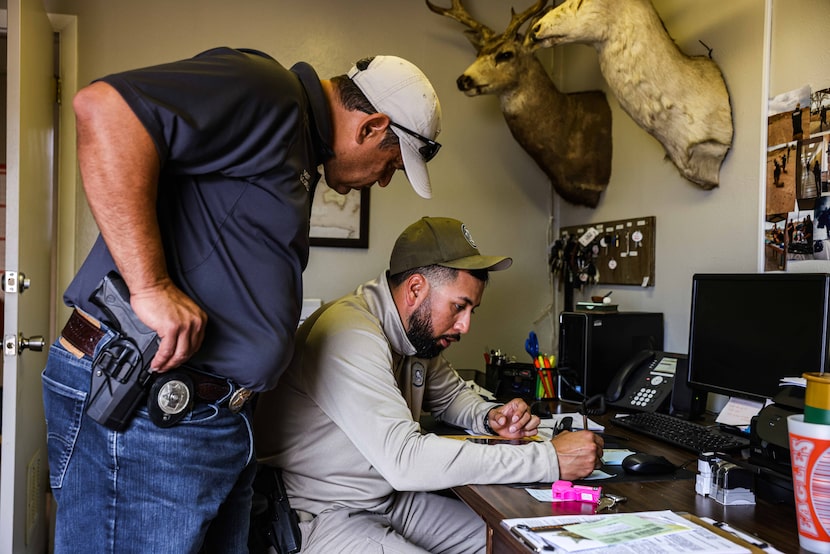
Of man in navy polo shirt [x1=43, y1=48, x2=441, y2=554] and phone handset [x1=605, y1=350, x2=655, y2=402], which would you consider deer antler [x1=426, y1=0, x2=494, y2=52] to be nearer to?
phone handset [x1=605, y1=350, x2=655, y2=402]

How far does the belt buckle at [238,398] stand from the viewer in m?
1.13

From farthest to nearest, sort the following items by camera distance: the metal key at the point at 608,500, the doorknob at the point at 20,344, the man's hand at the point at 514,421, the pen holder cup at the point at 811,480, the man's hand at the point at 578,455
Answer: the doorknob at the point at 20,344, the man's hand at the point at 514,421, the man's hand at the point at 578,455, the metal key at the point at 608,500, the pen holder cup at the point at 811,480

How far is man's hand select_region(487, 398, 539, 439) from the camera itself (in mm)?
1745

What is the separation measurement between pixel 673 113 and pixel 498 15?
141 cm

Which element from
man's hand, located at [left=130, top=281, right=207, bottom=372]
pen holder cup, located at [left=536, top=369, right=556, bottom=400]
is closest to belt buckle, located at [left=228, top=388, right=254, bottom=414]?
man's hand, located at [left=130, top=281, right=207, bottom=372]

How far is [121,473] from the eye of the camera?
1060 mm

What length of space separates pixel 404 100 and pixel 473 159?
1894 millimetres

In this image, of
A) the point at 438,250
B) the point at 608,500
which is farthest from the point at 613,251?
the point at 608,500

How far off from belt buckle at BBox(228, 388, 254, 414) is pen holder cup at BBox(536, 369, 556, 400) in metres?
1.48

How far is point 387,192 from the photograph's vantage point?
3.06m

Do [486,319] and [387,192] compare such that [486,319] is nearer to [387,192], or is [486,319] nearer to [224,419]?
[387,192]

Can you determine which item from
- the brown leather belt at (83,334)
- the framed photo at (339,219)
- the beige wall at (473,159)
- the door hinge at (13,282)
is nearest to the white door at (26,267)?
the door hinge at (13,282)

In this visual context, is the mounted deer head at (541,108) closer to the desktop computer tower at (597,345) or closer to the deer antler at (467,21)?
the deer antler at (467,21)

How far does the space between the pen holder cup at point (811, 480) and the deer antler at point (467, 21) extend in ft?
7.26
